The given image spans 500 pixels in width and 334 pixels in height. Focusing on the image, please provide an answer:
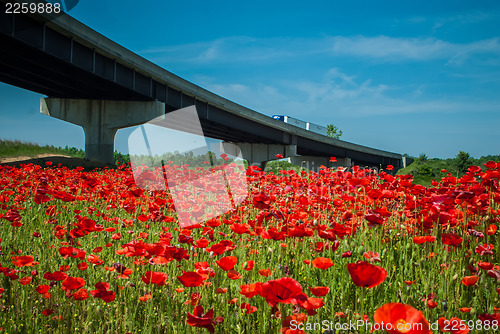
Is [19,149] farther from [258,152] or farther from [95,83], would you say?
[258,152]

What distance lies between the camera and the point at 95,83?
2053 centimetres

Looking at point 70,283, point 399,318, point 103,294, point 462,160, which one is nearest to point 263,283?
point 399,318

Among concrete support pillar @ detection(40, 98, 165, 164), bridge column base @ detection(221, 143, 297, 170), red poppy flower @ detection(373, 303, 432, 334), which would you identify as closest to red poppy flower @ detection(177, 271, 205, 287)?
red poppy flower @ detection(373, 303, 432, 334)

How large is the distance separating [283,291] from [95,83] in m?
22.0

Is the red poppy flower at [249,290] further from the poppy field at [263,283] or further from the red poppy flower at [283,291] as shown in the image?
the red poppy flower at [283,291]

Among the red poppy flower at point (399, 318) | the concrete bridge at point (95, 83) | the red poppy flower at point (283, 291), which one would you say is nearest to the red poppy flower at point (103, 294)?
the red poppy flower at point (283, 291)

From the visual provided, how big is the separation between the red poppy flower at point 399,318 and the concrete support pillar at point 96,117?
25.1 meters

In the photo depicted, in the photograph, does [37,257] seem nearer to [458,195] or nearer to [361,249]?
[361,249]

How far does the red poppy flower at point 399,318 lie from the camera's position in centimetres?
86

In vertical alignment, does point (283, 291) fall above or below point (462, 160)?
below

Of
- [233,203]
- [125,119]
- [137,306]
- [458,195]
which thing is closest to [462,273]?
[458,195]

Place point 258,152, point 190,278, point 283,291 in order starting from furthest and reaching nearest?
point 258,152, point 190,278, point 283,291

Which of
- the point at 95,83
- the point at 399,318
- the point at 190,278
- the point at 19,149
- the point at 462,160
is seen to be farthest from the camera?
the point at 19,149

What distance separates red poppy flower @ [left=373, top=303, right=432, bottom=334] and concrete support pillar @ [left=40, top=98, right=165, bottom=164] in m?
25.1
